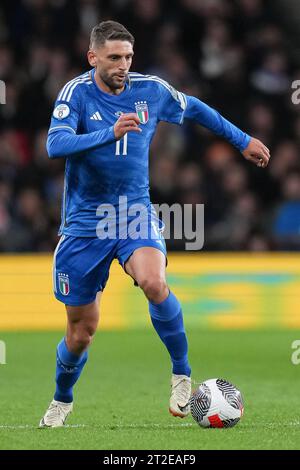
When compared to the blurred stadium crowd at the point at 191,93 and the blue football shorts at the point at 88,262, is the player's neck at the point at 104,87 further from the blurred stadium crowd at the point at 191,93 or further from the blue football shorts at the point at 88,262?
the blurred stadium crowd at the point at 191,93

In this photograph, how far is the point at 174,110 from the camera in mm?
6328

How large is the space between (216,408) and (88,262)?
100cm

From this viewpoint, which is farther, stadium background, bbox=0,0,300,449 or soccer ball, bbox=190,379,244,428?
stadium background, bbox=0,0,300,449

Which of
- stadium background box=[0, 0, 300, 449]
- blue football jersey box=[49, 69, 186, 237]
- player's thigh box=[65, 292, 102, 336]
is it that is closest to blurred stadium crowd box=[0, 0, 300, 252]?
stadium background box=[0, 0, 300, 449]

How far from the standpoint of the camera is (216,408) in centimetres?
581

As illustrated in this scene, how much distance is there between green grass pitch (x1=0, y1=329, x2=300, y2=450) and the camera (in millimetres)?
5438

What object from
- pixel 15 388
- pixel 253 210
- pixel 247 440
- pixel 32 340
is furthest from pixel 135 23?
pixel 247 440

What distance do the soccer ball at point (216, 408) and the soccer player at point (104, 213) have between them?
0.11m

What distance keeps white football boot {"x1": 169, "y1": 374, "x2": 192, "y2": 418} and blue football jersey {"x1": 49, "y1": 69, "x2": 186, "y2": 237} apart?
34.8 inches

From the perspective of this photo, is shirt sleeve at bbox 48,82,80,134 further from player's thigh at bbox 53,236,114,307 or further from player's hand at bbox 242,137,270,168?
player's hand at bbox 242,137,270,168

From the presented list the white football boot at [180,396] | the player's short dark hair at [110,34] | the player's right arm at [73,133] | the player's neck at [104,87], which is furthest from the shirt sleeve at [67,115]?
the white football boot at [180,396]

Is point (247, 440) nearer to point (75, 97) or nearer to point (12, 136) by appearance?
point (75, 97)

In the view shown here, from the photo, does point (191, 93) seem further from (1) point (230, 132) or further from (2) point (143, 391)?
(1) point (230, 132)

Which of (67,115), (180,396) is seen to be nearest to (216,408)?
(180,396)
